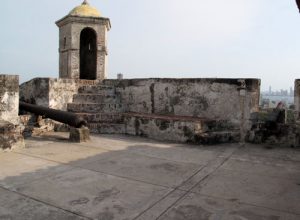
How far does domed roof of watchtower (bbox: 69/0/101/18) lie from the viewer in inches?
388

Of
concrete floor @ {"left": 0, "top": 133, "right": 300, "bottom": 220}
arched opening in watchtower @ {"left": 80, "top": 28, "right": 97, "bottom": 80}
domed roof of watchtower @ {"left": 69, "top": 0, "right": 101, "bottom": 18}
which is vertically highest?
domed roof of watchtower @ {"left": 69, "top": 0, "right": 101, "bottom": 18}

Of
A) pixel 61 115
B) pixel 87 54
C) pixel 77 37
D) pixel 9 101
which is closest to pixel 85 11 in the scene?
pixel 77 37

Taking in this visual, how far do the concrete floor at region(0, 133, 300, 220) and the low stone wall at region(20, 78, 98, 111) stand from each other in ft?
7.99

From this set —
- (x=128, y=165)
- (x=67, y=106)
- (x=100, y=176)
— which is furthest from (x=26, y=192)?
(x=67, y=106)

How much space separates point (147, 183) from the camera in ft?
12.4

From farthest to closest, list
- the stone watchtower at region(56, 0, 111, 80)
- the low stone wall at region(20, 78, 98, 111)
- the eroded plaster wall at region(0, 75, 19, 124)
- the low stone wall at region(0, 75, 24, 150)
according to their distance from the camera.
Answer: the stone watchtower at region(56, 0, 111, 80) → the low stone wall at region(20, 78, 98, 111) → the eroded plaster wall at region(0, 75, 19, 124) → the low stone wall at region(0, 75, 24, 150)

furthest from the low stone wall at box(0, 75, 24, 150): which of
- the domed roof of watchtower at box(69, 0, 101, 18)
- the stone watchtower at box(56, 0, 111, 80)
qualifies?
the domed roof of watchtower at box(69, 0, 101, 18)

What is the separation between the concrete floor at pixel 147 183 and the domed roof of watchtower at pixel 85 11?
535cm

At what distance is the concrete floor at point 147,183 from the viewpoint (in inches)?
115

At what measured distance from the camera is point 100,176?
4012 millimetres

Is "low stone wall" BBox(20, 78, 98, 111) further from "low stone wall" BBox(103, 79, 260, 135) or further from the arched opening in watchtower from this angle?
the arched opening in watchtower

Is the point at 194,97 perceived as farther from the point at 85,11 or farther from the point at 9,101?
the point at 85,11

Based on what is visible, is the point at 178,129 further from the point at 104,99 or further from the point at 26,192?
the point at 26,192

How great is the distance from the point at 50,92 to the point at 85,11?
11.1 ft
